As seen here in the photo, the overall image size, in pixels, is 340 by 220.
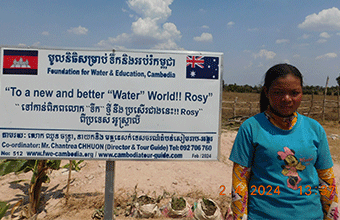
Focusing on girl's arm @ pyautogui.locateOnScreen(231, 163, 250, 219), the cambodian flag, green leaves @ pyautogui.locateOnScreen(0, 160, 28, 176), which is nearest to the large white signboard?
the cambodian flag

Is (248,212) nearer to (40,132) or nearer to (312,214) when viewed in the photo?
(312,214)

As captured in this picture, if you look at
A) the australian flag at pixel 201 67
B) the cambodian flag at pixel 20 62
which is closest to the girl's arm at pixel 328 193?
the australian flag at pixel 201 67

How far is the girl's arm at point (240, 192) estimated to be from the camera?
1.25 metres

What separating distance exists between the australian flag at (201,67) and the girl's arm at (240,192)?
2.83ft

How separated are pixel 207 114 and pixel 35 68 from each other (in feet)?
5.09

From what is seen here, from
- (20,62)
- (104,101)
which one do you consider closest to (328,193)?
(104,101)

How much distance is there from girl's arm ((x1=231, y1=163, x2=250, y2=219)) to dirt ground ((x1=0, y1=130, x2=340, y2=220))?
2.02 meters

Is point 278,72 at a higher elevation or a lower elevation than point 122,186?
higher

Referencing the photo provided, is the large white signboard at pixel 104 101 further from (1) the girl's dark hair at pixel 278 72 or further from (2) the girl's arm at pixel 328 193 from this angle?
(2) the girl's arm at pixel 328 193

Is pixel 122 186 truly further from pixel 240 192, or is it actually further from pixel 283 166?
pixel 283 166

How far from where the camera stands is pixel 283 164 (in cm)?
121

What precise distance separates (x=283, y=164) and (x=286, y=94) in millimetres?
410

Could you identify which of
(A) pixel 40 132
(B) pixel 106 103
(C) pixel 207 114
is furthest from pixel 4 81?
(C) pixel 207 114
